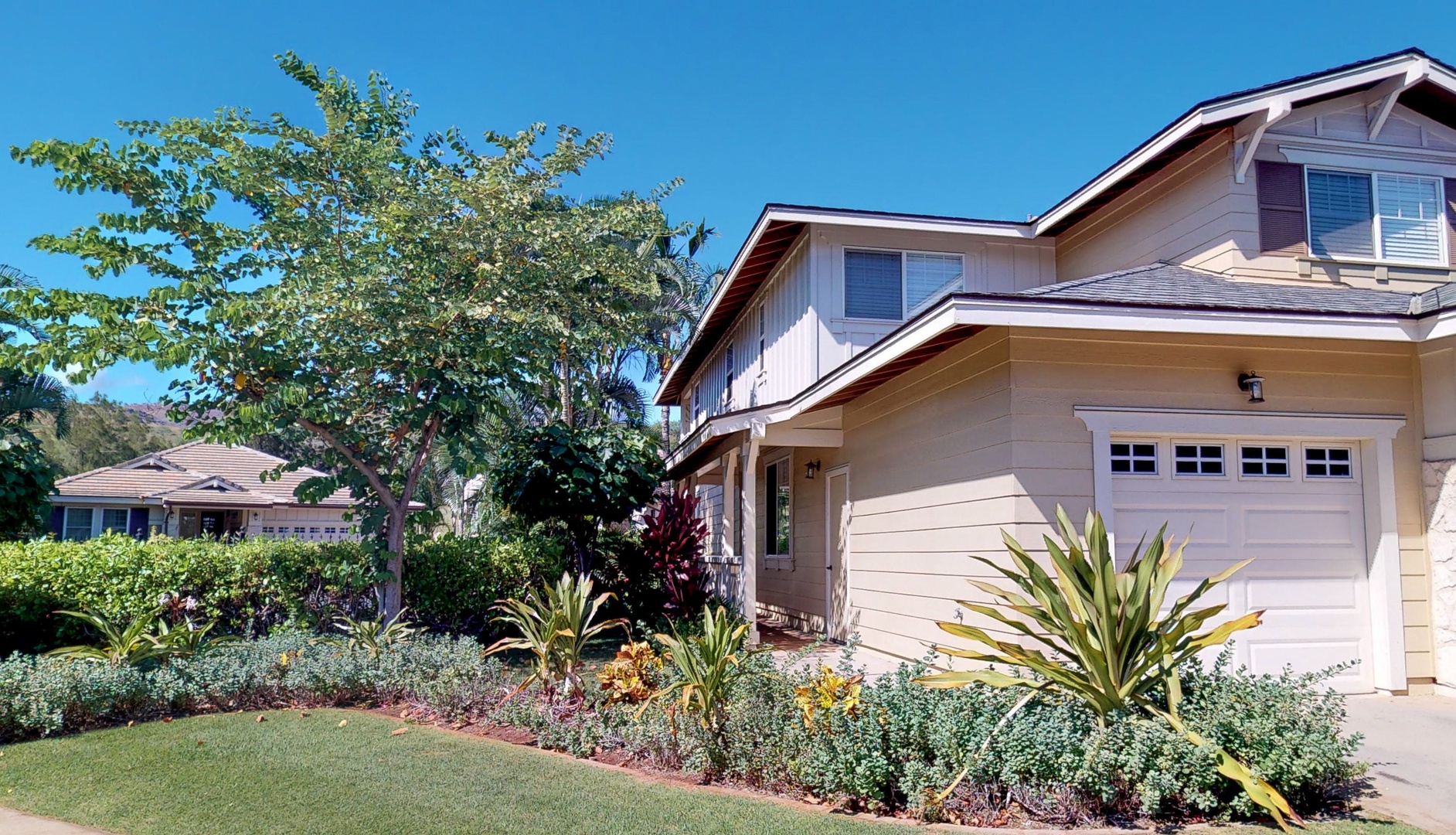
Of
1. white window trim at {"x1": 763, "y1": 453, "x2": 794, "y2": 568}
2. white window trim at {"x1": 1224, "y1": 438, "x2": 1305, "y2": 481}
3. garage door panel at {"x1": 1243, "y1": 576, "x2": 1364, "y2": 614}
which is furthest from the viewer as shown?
white window trim at {"x1": 763, "y1": 453, "x2": 794, "y2": 568}

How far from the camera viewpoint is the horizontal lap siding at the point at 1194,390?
7605 millimetres

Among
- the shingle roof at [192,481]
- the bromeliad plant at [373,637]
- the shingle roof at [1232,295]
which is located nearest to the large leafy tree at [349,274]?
the bromeliad plant at [373,637]

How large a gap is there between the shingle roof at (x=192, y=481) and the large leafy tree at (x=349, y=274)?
15.3 m

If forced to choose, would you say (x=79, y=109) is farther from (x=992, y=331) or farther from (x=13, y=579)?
(x=992, y=331)

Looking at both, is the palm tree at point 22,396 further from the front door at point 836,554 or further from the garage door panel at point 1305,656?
the garage door panel at point 1305,656

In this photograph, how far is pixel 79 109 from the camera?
1288cm

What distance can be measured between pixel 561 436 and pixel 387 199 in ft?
14.0


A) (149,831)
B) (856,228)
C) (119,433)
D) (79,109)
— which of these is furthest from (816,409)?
(119,433)

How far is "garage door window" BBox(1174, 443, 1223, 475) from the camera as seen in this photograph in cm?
805

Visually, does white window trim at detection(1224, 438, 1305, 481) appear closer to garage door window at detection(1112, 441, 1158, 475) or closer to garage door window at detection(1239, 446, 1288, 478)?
garage door window at detection(1239, 446, 1288, 478)

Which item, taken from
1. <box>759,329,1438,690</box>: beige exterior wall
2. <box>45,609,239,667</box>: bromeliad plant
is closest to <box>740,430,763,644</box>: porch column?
<box>759,329,1438,690</box>: beige exterior wall

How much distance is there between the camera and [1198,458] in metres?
8.09

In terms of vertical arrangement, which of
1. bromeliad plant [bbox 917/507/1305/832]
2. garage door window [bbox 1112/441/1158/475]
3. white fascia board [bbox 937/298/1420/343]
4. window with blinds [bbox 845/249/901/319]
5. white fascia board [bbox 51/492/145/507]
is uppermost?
window with blinds [bbox 845/249/901/319]

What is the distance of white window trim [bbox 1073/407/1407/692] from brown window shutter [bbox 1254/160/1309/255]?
1972 millimetres
